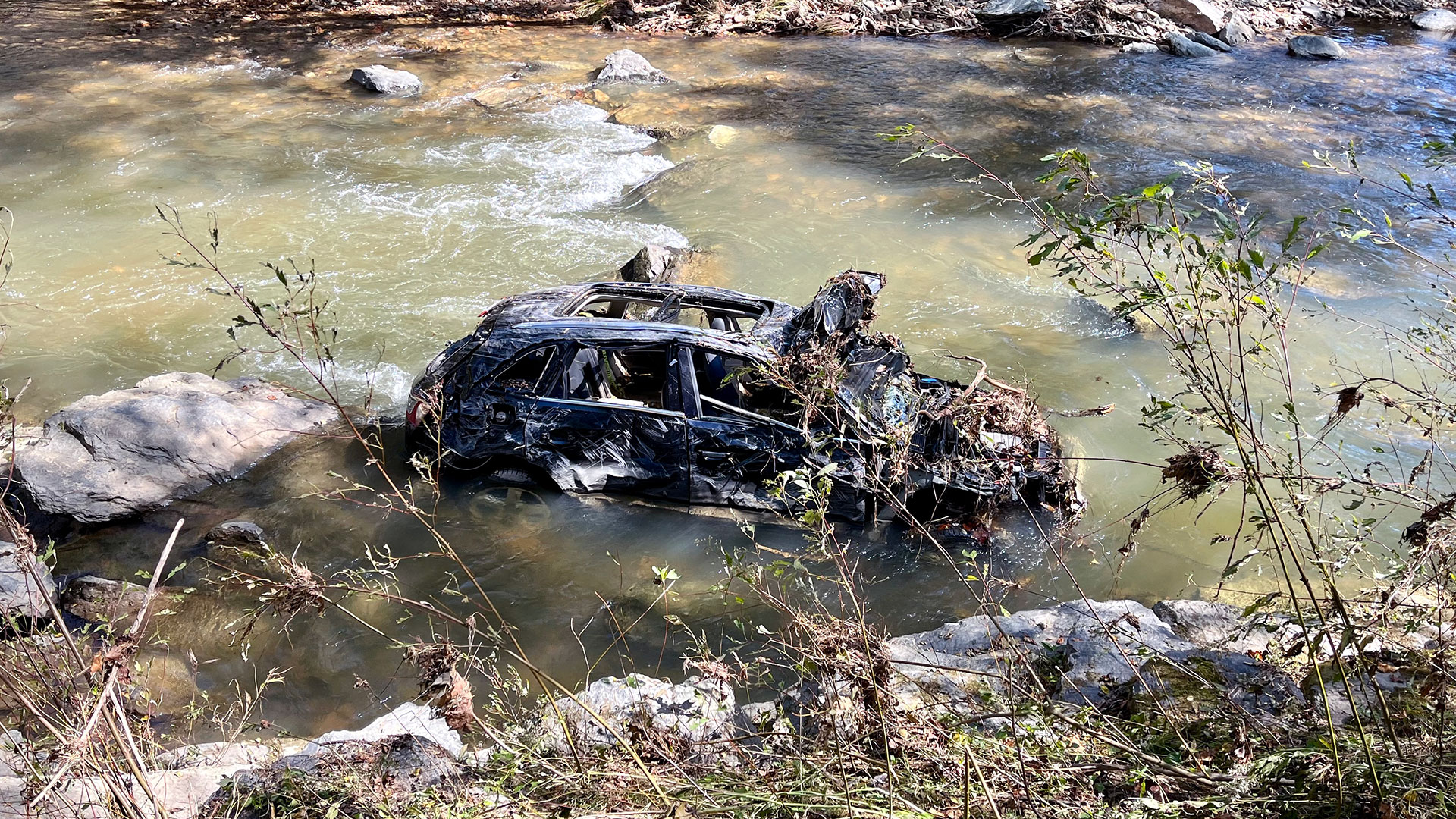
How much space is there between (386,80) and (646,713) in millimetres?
15316

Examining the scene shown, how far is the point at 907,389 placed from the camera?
19.9 ft

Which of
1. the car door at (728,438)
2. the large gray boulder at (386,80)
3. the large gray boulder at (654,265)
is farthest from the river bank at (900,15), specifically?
the car door at (728,438)

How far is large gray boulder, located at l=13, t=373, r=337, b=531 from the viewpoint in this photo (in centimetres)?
651

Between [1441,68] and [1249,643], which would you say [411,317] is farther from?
[1441,68]

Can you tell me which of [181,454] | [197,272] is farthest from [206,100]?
[181,454]

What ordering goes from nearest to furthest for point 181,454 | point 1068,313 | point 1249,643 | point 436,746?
point 436,746 < point 1249,643 < point 181,454 < point 1068,313

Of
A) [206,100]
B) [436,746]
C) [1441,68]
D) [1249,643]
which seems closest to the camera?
[436,746]

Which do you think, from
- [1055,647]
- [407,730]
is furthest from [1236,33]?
[407,730]

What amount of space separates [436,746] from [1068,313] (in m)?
7.87

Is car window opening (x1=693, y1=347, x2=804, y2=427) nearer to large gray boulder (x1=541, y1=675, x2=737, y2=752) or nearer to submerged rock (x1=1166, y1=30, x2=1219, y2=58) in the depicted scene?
large gray boulder (x1=541, y1=675, x2=737, y2=752)

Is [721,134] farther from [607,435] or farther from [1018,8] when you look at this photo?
[1018,8]

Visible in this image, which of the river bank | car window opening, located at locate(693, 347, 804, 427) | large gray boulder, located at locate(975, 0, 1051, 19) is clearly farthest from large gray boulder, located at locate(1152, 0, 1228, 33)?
car window opening, located at locate(693, 347, 804, 427)

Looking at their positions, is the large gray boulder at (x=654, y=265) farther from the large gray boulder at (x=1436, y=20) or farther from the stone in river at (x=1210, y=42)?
the large gray boulder at (x=1436, y=20)

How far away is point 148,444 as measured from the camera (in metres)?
7.00
